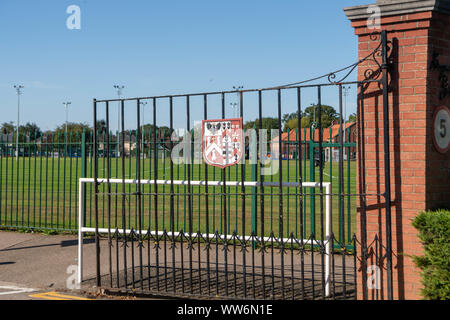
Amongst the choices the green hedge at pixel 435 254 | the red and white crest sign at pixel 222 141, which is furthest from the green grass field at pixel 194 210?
the green hedge at pixel 435 254

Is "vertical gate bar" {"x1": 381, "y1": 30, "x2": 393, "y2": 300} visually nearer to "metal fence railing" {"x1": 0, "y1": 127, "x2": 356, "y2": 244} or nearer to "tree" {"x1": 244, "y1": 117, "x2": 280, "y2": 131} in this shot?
"metal fence railing" {"x1": 0, "y1": 127, "x2": 356, "y2": 244}

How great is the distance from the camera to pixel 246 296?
17.7ft

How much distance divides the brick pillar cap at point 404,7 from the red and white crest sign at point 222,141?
5.52ft

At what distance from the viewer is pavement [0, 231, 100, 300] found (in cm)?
602

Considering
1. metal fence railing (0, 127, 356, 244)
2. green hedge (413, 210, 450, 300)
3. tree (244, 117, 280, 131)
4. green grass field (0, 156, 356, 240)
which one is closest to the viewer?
green hedge (413, 210, 450, 300)

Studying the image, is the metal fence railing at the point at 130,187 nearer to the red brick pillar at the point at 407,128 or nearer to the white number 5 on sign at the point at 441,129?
the red brick pillar at the point at 407,128

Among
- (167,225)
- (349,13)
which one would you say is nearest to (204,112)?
(349,13)

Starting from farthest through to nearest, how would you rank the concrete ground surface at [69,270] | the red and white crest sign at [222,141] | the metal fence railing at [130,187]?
the metal fence railing at [130,187], the concrete ground surface at [69,270], the red and white crest sign at [222,141]

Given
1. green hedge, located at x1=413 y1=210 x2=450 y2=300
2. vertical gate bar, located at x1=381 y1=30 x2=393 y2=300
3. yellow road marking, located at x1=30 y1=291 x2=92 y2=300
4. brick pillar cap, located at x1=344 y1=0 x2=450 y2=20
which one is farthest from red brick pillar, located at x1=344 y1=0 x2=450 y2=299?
yellow road marking, located at x1=30 y1=291 x2=92 y2=300

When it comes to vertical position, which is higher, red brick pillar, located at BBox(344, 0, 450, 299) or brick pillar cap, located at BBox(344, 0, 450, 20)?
brick pillar cap, located at BBox(344, 0, 450, 20)

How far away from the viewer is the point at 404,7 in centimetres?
449

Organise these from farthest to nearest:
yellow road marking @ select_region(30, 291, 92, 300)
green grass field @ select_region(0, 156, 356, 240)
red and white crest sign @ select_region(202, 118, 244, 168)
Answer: green grass field @ select_region(0, 156, 356, 240)
yellow road marking @ select_region(30, 291, 92, 300)
red and white crest sign @ select_region(202, 118, 244, 168)

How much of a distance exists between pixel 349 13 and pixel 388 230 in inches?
88.2

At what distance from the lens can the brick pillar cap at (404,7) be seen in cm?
441
